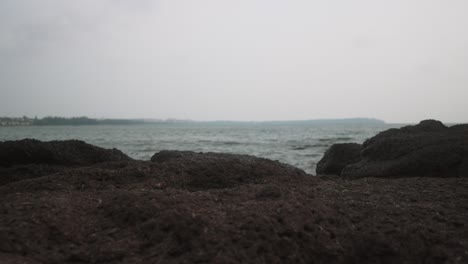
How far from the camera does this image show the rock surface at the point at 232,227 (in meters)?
2.79

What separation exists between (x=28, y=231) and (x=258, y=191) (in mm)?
2004

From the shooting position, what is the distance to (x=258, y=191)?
12.7 ft

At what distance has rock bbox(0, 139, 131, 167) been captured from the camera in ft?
23.5

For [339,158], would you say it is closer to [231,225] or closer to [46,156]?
[46,156]

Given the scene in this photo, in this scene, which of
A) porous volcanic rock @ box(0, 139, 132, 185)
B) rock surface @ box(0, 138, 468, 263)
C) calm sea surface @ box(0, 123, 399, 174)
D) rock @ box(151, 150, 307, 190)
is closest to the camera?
rock surface @ box(0, 138, 468, 263)

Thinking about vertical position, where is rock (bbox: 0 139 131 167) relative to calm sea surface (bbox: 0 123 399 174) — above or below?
above

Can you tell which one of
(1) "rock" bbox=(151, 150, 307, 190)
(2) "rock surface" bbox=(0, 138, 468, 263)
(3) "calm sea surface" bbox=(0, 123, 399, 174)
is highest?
(1) "rock" bbox=(151, 150, 307, 190)

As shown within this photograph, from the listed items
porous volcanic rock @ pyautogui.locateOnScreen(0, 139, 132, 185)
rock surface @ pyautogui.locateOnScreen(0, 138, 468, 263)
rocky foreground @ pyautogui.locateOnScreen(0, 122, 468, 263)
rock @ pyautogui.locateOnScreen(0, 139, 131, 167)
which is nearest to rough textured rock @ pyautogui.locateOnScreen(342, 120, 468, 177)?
rocky foreground @ pyautogui.locateOnScreen(0, 122, 468, 263)

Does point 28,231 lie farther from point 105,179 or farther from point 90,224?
point 105,179

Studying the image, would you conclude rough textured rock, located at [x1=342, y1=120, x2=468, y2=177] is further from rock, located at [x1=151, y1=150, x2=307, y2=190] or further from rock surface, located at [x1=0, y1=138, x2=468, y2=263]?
rock surface, located at [x1=0, y1=138, x2=468, y2=263]

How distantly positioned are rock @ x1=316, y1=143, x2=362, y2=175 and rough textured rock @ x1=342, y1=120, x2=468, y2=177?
93 centimetres

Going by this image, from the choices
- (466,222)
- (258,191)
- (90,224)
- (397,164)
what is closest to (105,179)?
(90,224)

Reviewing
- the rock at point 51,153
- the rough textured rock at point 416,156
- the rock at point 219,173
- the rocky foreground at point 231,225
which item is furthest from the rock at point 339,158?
the rocky foreground at point 231,225

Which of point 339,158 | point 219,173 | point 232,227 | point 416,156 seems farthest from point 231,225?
point 339,158
